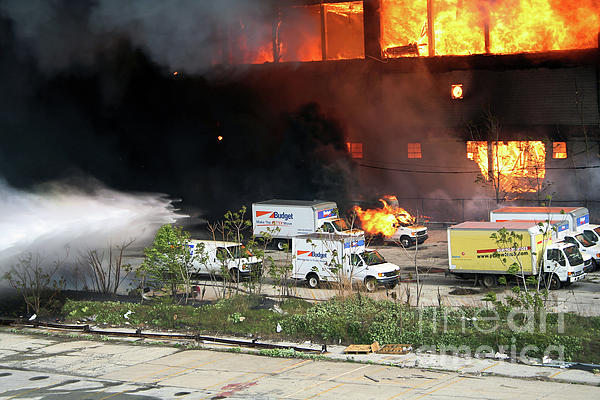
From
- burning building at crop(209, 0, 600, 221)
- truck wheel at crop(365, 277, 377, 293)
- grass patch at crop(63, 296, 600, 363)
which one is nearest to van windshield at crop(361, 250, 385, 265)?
truck wheel at crop(365, 277, 377, 293)

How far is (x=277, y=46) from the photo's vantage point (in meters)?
46.2

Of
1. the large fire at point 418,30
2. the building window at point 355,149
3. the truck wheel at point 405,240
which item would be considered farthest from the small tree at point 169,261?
the building window at point 355,149

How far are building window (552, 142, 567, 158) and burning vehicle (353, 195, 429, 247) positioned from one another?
8.78m

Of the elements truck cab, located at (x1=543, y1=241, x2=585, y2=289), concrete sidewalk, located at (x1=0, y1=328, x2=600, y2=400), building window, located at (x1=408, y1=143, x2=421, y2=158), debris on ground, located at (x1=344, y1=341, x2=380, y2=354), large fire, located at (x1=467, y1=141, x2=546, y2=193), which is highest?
building window, located at (x1=408, y1=143, x2=421, y2=158)

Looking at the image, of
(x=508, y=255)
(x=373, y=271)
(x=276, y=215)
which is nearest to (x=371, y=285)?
(x=373, y=271)

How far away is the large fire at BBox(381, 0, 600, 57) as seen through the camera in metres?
39.4

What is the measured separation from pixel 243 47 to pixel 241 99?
320 centimetres

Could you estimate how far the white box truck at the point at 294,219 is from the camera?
34.9 m

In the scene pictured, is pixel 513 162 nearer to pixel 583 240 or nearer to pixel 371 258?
pixel 583 240

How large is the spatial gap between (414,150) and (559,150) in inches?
323

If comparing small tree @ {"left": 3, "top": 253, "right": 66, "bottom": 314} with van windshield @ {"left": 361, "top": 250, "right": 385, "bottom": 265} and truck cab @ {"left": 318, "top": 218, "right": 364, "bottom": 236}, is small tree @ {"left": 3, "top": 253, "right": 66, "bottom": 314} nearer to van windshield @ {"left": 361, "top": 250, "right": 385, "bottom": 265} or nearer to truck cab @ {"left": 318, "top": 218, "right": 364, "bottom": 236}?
van windshield @ {"left": 361, "top": 250, "right": 385, "bottom": 265}

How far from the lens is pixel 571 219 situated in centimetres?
2870

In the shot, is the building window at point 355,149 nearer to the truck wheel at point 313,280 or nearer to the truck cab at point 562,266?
the truck wheel at point 313,280

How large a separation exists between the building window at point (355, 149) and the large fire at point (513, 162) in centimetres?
658
